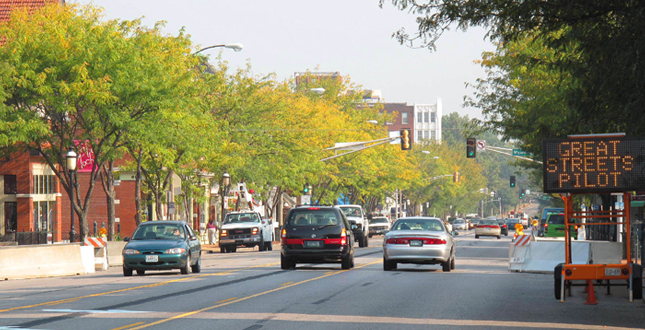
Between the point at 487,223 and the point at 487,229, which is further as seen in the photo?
the point at 487,223

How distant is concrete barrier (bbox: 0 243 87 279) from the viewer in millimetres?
25578

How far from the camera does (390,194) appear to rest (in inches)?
4018

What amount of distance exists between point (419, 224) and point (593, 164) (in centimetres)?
1189

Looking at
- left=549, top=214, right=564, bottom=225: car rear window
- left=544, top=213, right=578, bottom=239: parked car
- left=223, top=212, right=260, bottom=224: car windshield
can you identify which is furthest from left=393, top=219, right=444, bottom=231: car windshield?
left=549, top=214, right=564, bottom=225: car rear window

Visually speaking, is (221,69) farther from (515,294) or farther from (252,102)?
(515,294)

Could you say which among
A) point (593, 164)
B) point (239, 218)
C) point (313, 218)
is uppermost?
point (593, 164)

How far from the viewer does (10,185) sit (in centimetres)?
4634

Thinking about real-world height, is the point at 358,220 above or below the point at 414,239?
below

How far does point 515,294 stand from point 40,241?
30.5 metres

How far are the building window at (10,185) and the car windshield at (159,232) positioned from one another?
22.7 metres

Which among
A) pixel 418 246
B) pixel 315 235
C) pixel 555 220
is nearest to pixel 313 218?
pixel 315 235

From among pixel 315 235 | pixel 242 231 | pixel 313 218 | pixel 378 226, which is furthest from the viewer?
pixel 378 226

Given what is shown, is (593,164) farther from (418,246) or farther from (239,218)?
(239,218)

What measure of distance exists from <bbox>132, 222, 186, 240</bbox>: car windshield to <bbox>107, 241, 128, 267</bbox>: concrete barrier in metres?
7.14
